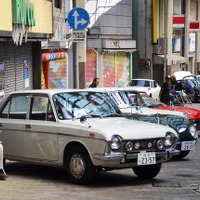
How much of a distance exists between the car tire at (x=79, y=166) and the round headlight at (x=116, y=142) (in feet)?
1.49

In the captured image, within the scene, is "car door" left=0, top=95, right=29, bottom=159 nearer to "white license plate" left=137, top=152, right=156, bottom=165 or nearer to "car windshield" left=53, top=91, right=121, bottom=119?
"car windshield" left=53, top=91, right=121, bottom=119

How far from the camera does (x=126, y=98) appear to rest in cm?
1437

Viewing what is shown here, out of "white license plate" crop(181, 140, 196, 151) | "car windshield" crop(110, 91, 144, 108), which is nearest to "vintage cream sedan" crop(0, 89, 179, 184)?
"white license plate" crop(181, 140, 196, 151)

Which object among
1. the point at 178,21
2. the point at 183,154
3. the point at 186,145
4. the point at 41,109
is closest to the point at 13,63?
the point at 183,154

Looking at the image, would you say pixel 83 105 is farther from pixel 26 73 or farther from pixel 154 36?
pixel 154 36

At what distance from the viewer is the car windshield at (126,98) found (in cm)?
1416

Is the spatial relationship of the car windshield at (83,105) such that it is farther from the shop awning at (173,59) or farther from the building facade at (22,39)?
the shop awning at (173,59)

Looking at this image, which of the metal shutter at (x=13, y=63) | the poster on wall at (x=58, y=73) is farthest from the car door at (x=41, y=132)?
the poster on wall at (x=58, y=73)

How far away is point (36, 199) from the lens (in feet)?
27.7

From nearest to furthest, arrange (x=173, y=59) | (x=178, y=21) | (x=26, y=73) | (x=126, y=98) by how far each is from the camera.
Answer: (x=126, y=98) → (x=26, y=73) → (x=173, y=59) → (x=178, y=21)

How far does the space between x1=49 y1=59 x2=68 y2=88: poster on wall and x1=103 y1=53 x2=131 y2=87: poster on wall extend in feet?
28.7

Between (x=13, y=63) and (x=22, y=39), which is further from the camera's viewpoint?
(x=13, y=63)

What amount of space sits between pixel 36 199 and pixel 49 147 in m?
1.45

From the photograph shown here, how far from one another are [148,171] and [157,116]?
3.11 metres
